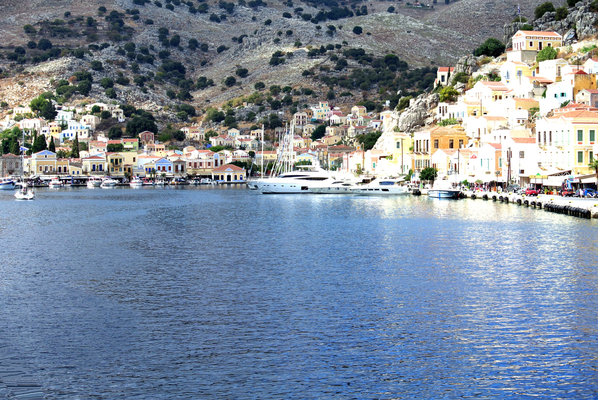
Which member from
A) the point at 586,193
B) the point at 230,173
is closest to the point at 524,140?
the point at 586,193

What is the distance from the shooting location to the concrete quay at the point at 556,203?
55.5 meters

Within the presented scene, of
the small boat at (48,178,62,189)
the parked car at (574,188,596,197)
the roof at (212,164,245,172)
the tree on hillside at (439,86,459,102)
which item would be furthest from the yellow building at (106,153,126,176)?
the parked car at (574,188,596,197)

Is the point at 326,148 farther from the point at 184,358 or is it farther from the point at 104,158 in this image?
the point at 184,358

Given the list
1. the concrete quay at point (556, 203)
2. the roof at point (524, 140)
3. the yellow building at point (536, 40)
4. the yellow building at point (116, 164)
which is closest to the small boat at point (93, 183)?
the yellow building at point (116, 164)

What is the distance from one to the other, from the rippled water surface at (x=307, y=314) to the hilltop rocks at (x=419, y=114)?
82.6m

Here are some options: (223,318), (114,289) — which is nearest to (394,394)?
(223,318)

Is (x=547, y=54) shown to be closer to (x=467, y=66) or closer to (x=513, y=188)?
(x=467, y=66)

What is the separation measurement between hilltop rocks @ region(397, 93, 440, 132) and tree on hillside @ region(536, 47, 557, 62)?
64.6ft

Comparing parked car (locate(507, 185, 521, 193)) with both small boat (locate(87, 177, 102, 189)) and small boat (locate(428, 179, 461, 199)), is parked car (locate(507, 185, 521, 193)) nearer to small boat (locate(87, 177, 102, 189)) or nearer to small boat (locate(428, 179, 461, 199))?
small boat (locate(428, 179, 461, 199))

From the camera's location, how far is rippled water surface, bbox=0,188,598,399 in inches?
728

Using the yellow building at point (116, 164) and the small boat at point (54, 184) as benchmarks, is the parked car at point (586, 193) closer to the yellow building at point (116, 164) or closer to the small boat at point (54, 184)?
the small boat at point (54, 184)

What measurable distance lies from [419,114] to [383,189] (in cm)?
3171

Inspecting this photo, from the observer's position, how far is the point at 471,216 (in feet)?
197

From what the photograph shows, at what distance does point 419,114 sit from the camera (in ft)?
427
